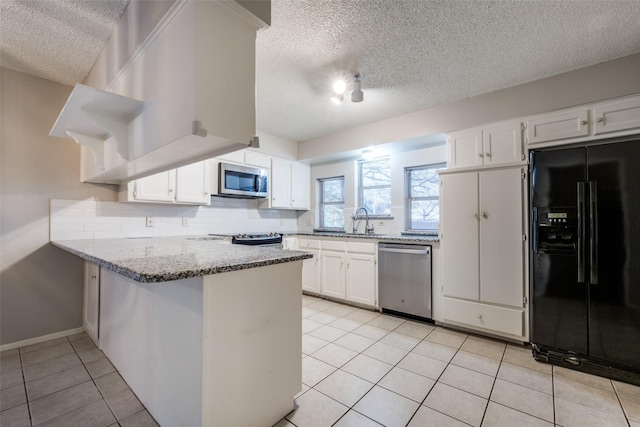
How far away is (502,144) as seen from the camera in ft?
8.83

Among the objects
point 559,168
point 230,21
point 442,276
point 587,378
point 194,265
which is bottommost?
point 587,378

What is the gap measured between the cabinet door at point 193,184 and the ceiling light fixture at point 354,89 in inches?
69.9

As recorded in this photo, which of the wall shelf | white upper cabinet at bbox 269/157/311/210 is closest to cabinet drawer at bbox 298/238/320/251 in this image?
white upper cabinet at bbox 269/157/311/210

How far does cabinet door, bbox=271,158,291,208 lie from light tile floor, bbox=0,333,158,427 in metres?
2.69

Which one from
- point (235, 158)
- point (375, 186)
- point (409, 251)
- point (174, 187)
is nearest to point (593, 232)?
point (409, 251)

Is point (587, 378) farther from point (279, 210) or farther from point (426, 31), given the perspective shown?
point (279, 210)

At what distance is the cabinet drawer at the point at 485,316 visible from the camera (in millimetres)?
2533

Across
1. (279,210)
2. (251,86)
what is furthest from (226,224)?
(251,86)

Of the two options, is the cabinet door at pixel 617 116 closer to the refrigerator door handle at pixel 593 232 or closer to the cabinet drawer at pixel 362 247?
the refrigerator door handle at pixel 593 232

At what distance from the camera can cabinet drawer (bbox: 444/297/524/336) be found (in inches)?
99.7

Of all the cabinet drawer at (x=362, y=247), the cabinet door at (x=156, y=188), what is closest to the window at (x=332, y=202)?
the cabinet drawer at (x=362, y=247)

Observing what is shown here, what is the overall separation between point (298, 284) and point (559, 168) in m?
2.33

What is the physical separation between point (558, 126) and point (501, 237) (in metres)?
1.08

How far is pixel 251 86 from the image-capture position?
4.65 feet
